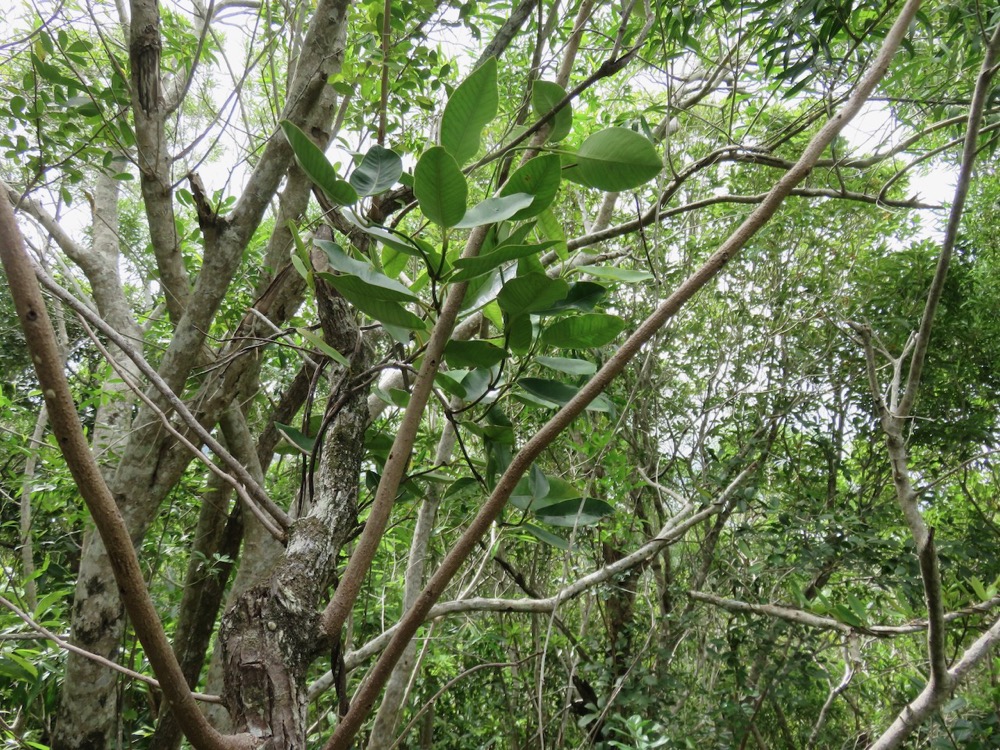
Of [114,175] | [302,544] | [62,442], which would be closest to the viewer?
[62,442]

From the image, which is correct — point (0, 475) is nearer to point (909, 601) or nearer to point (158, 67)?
point (158, 67)

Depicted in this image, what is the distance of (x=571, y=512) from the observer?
51cm

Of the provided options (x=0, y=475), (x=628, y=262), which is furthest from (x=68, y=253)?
(x=628, y=262)

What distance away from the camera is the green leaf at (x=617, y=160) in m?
0.40

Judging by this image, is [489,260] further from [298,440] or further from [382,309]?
[298,440]

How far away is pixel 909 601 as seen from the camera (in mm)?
1663

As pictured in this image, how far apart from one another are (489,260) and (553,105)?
17cm

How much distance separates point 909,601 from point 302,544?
179cm

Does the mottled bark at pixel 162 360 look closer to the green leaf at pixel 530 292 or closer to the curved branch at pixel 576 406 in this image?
the green leaf at pixel 530 292

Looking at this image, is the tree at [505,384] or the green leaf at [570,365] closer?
the tree at [505,384]

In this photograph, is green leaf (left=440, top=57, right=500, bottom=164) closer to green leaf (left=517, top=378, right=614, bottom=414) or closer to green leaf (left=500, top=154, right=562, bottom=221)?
green leaf (left=500, top=154, right=562, bottom=221)

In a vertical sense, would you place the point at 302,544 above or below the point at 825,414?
below

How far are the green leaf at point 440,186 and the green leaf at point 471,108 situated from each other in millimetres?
53

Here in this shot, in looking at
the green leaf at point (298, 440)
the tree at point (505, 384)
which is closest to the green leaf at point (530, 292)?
the tree at point (505, 384)
